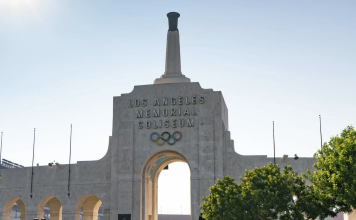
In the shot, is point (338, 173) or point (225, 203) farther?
point (225, 203)

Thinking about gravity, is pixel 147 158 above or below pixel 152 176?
above

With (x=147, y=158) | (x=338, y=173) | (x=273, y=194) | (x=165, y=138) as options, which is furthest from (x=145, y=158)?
(x=338, y=173)

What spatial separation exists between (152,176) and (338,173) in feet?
133

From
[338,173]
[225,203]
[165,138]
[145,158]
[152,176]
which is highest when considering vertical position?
[165,138]

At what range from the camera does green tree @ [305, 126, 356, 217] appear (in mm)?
40344

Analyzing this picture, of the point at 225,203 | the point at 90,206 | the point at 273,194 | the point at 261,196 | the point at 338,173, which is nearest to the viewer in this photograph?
the point at 338,173

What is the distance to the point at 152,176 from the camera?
76.8 m

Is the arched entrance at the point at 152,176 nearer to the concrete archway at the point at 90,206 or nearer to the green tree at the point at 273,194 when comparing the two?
the concrete archway at the point at 90,206

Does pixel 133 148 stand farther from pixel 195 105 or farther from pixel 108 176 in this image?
→ pixel 195 105

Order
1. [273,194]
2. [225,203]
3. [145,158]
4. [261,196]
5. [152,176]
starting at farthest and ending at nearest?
[152,176], [145,158], [225,203], [261,196], [273,194]

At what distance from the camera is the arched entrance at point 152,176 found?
7106 cm

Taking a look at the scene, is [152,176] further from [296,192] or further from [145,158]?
[296,192]

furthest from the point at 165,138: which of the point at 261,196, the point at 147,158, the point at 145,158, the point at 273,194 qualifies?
the point at 273,194

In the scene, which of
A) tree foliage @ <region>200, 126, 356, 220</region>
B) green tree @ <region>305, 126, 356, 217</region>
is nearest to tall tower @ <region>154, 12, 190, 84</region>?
tree foliage @ <region>200, 126, 356, 220</region>
